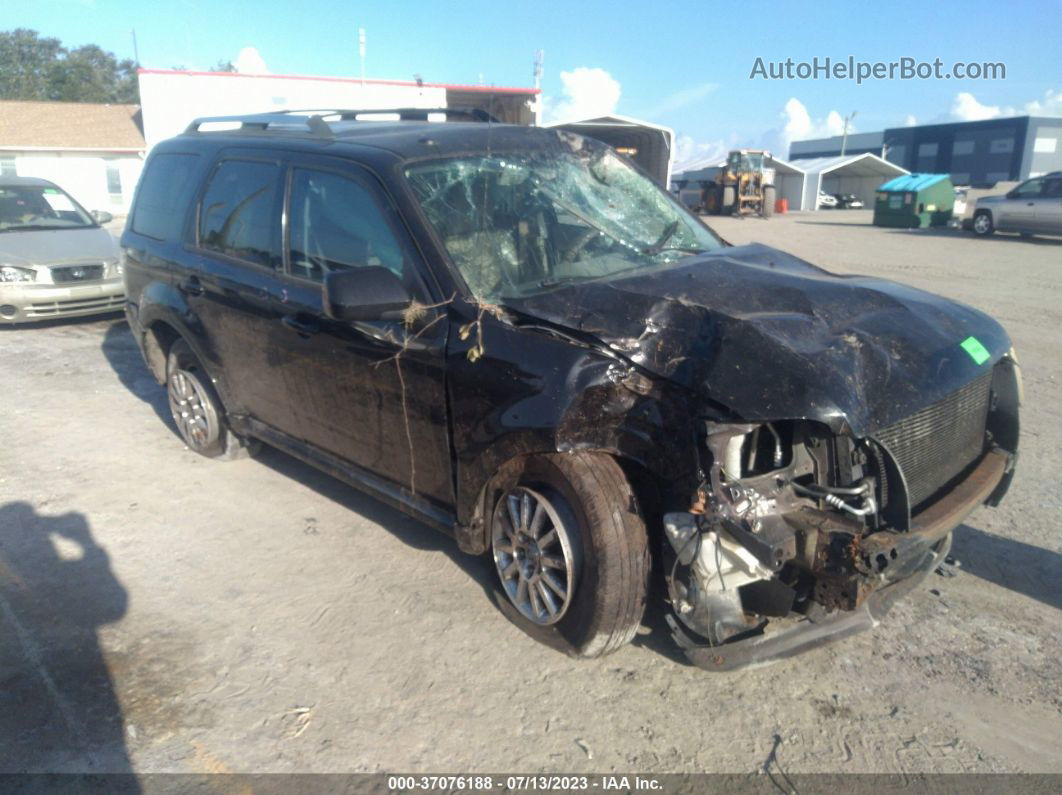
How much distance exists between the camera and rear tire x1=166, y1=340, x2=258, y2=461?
5418 millimetres

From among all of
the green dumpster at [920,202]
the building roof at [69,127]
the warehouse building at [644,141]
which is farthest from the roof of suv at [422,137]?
the building roof at [69,127]

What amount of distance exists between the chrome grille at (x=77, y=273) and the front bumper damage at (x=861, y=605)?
919 centimetres

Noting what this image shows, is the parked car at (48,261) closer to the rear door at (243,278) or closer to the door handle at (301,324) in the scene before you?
the rear door at (243,278)

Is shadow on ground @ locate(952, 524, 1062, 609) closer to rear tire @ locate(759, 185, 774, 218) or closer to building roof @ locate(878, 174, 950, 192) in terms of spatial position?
building roof @ locate(878, 174, 950, 192)

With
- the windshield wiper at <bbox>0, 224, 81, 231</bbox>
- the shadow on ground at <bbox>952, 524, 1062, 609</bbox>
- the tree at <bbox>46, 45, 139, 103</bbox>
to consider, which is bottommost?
the shadow on ground at <bbox>952, 524, 1062, 609</bbox>

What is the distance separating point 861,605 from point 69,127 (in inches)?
1689

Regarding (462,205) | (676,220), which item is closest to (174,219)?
(462,205)

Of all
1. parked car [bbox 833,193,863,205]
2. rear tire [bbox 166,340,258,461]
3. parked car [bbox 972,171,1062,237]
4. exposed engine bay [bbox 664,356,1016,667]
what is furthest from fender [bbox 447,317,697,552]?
parked car [bbox 833,193,863,205]

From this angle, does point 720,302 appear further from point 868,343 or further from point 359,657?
point 359,657

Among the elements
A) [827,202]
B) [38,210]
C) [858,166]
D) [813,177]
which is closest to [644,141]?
[38,210]

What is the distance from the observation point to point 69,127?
37312 mm

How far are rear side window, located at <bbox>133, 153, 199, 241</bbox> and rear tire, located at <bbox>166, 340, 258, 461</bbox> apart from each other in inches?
31.0

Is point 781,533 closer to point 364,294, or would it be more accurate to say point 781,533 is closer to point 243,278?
point 364,294

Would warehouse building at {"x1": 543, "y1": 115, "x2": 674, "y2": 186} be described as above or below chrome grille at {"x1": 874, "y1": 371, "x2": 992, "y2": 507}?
above
